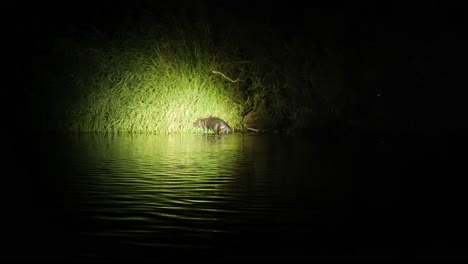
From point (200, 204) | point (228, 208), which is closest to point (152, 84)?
point (200, 204)

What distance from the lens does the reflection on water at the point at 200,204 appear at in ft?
15.4

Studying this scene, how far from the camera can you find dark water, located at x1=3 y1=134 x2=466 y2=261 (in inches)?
182

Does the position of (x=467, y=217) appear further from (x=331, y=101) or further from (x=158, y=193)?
(x=331, y=101)

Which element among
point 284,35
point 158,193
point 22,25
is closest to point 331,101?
point 284,35

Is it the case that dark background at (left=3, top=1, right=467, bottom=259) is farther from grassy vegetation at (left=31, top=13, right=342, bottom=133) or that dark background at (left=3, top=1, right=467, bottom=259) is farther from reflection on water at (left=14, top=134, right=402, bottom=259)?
reflection on water at (left=14, top=134, right=402, bottom=259)

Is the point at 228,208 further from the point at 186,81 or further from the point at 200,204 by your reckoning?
the point at 186,81

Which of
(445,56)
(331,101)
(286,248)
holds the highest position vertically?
(445,56)

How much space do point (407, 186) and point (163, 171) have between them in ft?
9.95

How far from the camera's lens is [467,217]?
19.0 feet

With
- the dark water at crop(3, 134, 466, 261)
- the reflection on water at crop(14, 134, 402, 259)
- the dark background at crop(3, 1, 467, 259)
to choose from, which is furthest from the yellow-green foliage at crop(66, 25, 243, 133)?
the dark water at crop(3, 134, 466, 261)

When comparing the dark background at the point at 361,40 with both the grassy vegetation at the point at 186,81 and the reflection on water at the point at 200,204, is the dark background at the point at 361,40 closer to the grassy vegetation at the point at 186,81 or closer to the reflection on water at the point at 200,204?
the grassy vegetation at the point at 186,81

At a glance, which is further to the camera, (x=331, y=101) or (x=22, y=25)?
(x=22, y=25)

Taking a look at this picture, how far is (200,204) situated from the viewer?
6.13 m

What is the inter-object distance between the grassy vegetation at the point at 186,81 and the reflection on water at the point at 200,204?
657 cm
